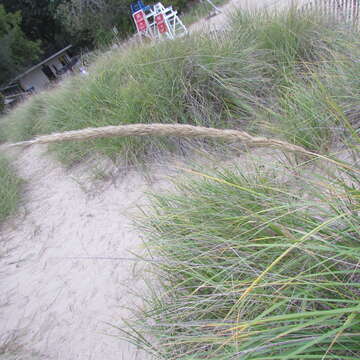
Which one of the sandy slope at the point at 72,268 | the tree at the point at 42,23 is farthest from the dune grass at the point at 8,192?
the tree at the point at 42,23

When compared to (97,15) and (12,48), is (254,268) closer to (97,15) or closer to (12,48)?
(97,15)

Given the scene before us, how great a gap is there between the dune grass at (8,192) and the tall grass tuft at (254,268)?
2.23 m

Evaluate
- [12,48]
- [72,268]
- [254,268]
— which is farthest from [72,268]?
[12,48]

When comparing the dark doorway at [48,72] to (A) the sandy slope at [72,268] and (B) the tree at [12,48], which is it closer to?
(B) the tree at [12,48]

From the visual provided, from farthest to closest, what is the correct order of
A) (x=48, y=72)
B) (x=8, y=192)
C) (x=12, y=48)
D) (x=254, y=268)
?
1. (x=48, y=72)
2. (x=12, y=48)
3. (x=8, y=192)
4. (x=254, y=268)

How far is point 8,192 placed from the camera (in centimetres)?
319

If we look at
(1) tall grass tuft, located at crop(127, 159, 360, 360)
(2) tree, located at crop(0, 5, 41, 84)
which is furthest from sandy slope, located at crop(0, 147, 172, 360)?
(2) tree, located at crop(0, 5, 41, 84)

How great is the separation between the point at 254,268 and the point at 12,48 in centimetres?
2141

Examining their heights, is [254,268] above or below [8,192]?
above

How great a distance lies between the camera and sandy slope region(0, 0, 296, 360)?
1616 mm

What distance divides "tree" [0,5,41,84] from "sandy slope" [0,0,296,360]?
17.3 meters

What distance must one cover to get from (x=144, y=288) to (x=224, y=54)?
2.34 m

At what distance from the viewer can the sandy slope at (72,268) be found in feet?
5.30

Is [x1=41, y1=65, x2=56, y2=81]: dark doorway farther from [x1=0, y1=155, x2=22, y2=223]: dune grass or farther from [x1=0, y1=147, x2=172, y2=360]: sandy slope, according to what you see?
[x1=0, y1=147, x2=172, y2=360]: sandy slope
